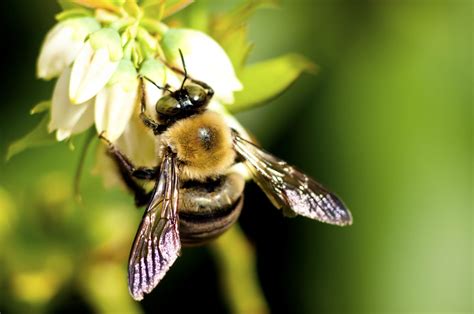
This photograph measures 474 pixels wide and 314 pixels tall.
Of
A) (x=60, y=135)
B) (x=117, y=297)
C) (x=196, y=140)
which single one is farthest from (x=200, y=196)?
(x=117, y=297)

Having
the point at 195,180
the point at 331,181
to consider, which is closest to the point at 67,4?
the point at 195,180

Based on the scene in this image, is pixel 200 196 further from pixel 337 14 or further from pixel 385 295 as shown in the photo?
pixel 337 14

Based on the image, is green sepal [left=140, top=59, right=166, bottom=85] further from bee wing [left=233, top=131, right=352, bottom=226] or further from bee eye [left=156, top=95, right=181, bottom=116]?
bee wing [left=233, top=131, right=352, bottom=226]

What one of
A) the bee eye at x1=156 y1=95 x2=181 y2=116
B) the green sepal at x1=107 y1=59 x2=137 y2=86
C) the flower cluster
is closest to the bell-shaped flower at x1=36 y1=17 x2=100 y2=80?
the flower cluster

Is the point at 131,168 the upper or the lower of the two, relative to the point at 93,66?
lower

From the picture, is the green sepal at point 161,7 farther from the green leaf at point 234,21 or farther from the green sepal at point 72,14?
the green leaf at point 234,21

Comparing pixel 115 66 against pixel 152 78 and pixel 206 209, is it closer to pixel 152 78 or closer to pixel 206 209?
pixel 152 78

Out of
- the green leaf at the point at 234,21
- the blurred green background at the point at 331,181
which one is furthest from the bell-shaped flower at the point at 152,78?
the blurred green background at the point at 331,181
